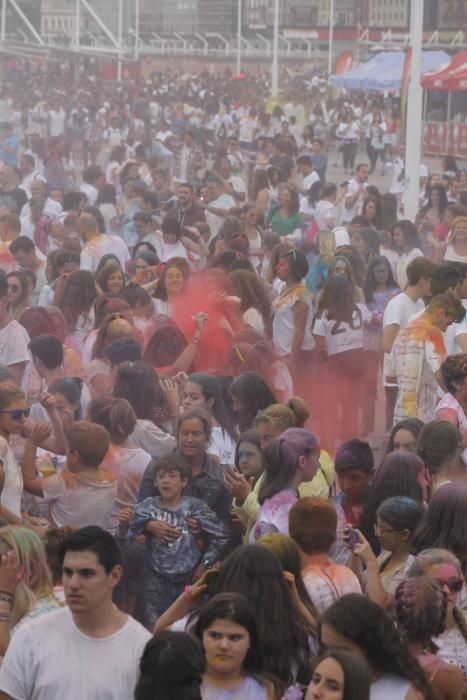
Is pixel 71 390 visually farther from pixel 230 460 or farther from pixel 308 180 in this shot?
pixel 308 180

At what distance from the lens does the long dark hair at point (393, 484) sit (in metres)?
6.84

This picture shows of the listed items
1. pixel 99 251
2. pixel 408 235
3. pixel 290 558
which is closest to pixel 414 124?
pixel 408 235

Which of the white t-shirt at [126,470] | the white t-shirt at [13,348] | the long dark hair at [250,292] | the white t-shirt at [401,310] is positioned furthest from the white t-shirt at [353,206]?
the white t-shirt at [126,470]

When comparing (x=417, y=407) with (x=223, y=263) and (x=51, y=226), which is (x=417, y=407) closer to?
(x=223, y=263)

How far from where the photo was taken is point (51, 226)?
1456 centimetres

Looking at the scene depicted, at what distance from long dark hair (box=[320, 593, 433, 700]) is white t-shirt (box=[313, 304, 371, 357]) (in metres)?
5.80

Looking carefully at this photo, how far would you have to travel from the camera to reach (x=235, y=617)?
200 inches

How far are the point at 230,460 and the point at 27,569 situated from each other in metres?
2.82

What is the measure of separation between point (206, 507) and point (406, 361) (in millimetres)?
2842

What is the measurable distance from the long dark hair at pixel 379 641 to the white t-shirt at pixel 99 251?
26.5 feet

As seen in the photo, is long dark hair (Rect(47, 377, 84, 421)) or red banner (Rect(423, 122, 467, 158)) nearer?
long dark hair (Rect(47, 377, 84, 421))

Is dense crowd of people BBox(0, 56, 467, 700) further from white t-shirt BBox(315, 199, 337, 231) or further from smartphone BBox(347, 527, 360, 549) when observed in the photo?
white t-shirt BBox(315, 199, 337, 231)

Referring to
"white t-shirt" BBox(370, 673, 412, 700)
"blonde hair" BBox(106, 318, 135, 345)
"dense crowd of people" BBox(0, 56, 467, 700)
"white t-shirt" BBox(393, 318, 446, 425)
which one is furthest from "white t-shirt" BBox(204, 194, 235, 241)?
"white t-shirt" BBox(370, 673, 412, 700)

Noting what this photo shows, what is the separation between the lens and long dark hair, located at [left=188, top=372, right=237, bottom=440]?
8398 mm
